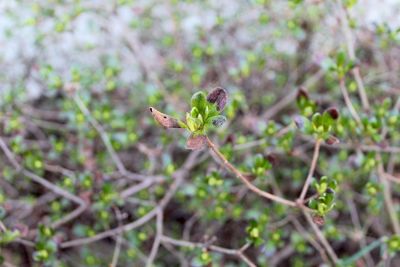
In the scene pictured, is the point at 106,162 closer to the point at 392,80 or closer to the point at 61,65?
the point at 61,65

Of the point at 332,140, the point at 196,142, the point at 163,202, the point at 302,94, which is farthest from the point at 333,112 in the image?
the point at 163,202

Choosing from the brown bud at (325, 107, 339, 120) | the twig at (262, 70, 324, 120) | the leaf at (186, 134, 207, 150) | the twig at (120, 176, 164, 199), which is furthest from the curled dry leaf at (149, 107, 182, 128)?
the twig at (262, 70, 324, 120)

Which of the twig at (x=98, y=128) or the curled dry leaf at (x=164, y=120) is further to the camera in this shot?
the twig at (x=98, y=128)

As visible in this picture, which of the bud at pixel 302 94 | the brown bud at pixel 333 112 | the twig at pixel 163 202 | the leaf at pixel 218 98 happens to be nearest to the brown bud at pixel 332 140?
the brown bud at pixel 333 112

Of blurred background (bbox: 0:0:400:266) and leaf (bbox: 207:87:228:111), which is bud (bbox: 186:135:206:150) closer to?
leaf (bbox: 207:87:228:111)

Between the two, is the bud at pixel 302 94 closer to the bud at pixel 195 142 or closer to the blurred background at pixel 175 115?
the blurred background at pixel 175 115

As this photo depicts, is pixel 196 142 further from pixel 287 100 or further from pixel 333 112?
pixel 287 100

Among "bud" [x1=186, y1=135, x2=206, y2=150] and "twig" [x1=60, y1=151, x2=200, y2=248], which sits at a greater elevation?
"bud" [x1=186, y1=135, x2=206, y2=150]
